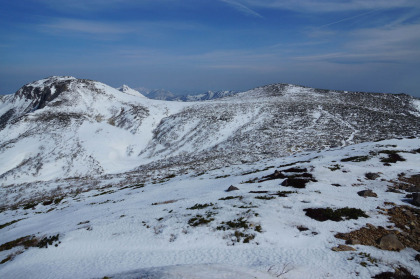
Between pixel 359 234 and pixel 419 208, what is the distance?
17.3 ft

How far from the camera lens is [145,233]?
14234mm

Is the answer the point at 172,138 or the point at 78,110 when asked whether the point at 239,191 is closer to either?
the point at 172,138

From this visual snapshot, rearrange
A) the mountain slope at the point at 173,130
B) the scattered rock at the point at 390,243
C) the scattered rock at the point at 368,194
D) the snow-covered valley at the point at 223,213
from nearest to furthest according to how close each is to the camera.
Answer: the snow-covered valley at the point at 223,213 < the scattered rock at the point at 390,243 < the scattered rock at the point at 368,194 < the mountain slope at the point at 173,130

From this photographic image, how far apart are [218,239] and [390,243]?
26.3 feet

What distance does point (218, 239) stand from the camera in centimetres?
1272

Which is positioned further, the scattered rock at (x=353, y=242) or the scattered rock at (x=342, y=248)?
the scattered rock at (x=353, y=242)

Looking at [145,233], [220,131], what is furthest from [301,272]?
[220,131]

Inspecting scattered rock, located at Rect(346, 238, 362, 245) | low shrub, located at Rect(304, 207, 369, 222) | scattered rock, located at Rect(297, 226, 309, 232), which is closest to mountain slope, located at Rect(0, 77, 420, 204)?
low shrub, located at Rect(304, 207, 369, 222)

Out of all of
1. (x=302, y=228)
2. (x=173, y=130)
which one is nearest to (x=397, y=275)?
(x=302, y=228)

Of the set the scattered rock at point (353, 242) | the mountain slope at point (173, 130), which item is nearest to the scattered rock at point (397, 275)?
the scattered rock at point (353, 242)

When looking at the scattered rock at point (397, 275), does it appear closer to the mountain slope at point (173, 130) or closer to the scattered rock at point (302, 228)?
the scattered rock at point (302, 228)

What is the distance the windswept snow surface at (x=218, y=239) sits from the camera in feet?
32.3

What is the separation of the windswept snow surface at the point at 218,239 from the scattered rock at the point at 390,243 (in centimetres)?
33

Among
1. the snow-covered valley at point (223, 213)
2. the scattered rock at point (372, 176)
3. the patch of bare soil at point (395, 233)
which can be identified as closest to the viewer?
the snow-covered valley at point (223, 213)
